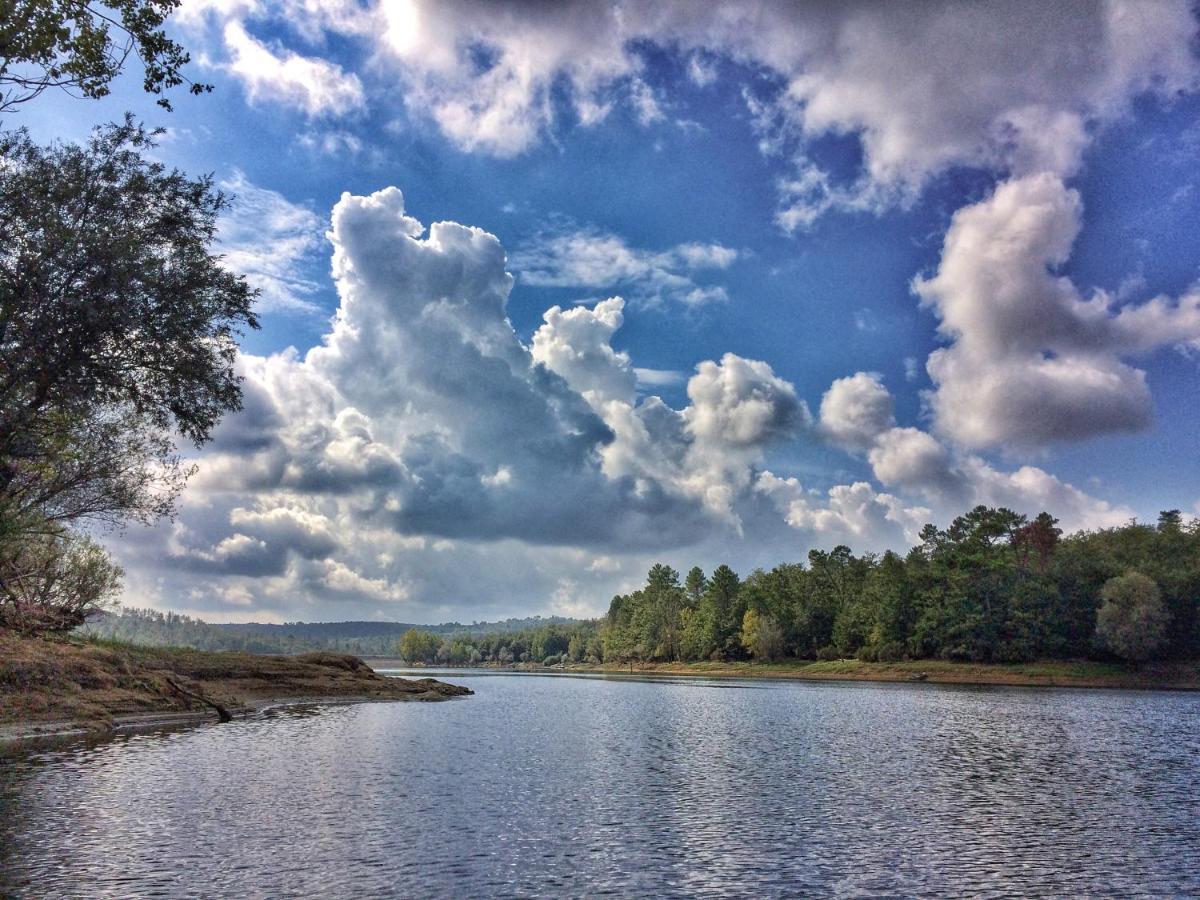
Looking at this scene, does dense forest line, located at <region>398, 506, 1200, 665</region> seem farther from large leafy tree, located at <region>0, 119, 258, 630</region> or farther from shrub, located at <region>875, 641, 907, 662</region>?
large leafy tree, located at <region>0, 119, 258, 630</region>

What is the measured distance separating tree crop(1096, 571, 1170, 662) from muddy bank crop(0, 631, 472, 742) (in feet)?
467

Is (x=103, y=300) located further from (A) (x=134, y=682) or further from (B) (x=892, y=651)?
(B) (x=892, y=651)

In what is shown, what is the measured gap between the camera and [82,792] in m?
34.1

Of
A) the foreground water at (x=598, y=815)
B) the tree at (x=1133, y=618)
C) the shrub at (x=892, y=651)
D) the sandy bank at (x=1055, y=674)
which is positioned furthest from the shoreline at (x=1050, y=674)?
the foreground water at (x=598, y=815)

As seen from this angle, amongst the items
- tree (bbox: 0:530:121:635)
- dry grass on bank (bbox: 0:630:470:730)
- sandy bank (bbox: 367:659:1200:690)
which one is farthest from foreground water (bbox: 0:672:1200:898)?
sandy bank (bbox: 367:659:1200:690)

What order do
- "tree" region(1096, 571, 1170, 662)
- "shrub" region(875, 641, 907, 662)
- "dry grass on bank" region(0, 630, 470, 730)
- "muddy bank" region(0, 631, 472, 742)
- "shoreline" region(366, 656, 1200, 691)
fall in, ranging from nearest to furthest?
1. "muddy bank" region(0, 631, 472, 742)
2. "dry grass on bank" region(0, 630, 470, 730)
3. "tree" region(1096, 571, 1170, 662)
4. "shoreline" region(366, 656, 1200, 691)
5. "shrub" region(875, 641, 907, 662)

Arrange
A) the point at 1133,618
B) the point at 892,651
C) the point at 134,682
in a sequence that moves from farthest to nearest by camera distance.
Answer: the point at 892,651 < the point at 1133,618 < the point at 134,682

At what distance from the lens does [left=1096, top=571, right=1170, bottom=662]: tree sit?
149875 mm

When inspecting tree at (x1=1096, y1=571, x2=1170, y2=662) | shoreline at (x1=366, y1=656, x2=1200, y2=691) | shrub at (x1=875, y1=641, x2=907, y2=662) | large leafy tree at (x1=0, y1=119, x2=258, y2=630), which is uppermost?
large leafy tree at (x1=0, y1=119, x2=258, y2=630)

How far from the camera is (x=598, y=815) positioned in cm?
3438

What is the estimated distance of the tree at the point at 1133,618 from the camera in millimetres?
149875

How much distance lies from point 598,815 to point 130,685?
53.3 m

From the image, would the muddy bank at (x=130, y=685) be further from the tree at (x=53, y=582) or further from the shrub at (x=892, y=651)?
the shrub at (x=892, y=651)

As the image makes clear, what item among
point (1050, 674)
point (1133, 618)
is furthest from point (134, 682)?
point (1133, 618)
